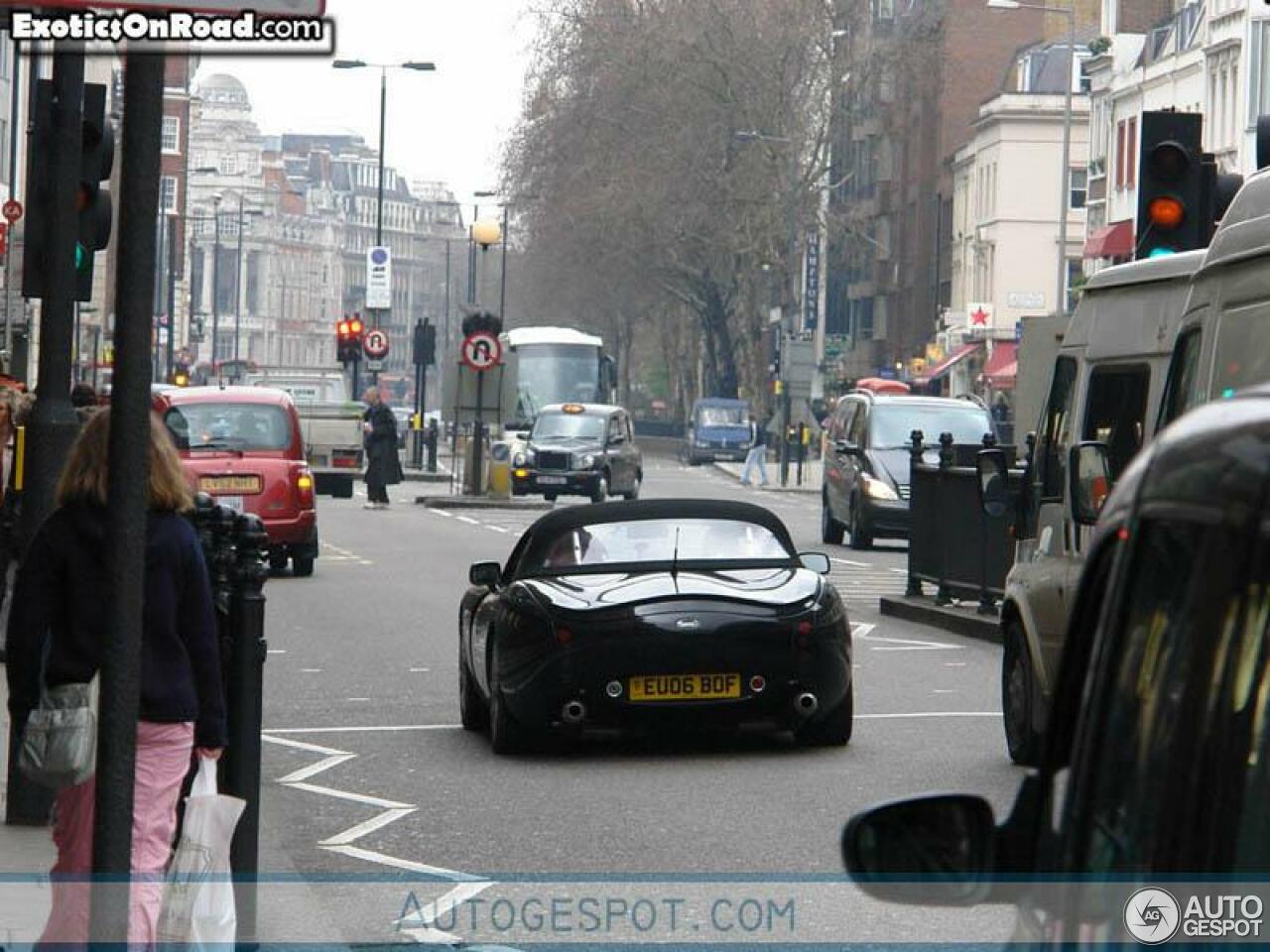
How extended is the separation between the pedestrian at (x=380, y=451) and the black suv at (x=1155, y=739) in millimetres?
42522

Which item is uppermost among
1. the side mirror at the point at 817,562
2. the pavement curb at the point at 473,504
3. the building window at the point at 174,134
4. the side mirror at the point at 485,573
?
the building window at the point at 174,134

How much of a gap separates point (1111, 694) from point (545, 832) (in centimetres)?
794

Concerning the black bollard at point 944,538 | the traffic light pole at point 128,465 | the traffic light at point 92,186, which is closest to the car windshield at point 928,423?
the black bollard at point 944,538

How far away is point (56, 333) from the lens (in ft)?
36.0

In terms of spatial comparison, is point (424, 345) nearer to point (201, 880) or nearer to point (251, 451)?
point (251, 451)

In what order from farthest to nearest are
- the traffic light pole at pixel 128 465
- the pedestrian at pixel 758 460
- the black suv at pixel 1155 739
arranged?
the pedestrian at pixel 758 460 < the traffic light pole at pixel 128 465 < the black suv at pixel 1155 739

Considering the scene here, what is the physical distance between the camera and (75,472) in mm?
7434

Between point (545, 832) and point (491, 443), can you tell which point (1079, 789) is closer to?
point (545, 832)

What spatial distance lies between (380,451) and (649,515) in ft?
108

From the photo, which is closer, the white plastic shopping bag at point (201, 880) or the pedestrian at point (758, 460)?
the white plastic shopping bag at point (201, 880)

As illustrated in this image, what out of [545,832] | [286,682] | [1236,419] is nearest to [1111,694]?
[1236,419]

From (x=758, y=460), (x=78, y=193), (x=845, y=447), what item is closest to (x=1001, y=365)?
(x=758, y=460)

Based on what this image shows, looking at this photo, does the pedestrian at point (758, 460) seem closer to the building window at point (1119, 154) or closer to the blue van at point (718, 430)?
the building window at point (1119, 154)

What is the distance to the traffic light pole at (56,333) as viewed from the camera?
10.4 metres
